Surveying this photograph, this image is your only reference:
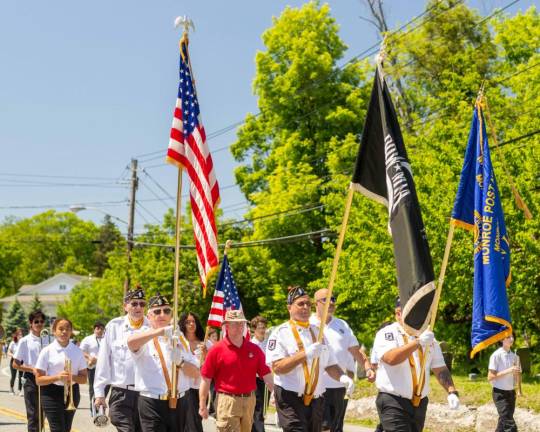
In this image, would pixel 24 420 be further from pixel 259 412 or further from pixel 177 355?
pixel 177 355

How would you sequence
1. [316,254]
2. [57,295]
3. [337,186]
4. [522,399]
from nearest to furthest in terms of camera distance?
[522,399], [337,186], [316,254], [57,295]

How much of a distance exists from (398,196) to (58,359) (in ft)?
19.9

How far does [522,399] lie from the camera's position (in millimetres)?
15172

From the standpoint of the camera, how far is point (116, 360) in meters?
9.34

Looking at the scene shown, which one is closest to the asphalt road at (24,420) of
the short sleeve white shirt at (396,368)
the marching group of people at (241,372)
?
the marching group of people at (241,372)

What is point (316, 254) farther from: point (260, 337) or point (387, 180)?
point (387, 180)

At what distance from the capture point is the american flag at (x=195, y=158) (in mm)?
8758

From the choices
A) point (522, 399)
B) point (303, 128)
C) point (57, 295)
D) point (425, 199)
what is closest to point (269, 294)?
point (303, 128)

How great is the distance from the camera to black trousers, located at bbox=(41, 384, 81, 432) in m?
11.4

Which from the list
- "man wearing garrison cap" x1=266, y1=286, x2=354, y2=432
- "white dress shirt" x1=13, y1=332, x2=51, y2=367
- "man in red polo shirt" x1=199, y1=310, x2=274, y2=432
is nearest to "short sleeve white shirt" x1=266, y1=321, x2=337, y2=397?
"man wearing garrison cap" x1=266, y1=286, x2=354, y2=432

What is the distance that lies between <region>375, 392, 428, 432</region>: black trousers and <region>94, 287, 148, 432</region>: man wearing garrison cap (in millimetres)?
2700

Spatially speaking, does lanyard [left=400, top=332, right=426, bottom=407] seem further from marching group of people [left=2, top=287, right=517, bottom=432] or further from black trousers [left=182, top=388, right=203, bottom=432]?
black trousers [left=182, top=388, right=203, bottom=432]

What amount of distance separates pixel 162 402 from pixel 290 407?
1282mm

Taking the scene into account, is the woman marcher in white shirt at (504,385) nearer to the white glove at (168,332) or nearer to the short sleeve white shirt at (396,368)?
the short sleeve white shirt at (396,368)
